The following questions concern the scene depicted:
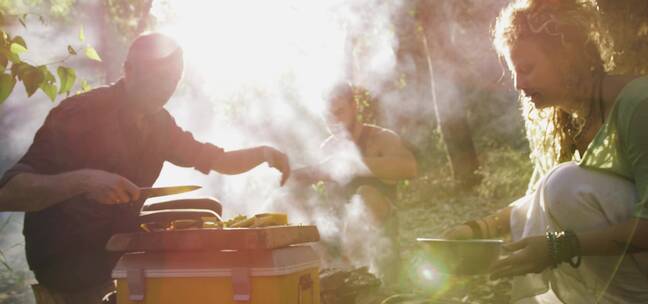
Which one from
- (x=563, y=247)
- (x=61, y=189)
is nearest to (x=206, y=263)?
(x=61, y=189)

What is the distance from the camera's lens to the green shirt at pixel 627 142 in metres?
2.40

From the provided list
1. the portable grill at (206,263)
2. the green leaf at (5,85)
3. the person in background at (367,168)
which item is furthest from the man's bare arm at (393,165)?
the green leaf at (5,85)

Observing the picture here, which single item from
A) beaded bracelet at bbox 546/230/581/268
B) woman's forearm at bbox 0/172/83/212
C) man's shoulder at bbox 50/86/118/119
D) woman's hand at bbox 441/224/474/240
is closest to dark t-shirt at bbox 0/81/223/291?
man's shoulder at bbox 50/86/118/119

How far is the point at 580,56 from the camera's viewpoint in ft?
8.94

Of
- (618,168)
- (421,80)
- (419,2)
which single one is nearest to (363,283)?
(618,168)

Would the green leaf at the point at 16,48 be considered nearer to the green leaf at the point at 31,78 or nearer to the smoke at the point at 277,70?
the green leaf at the point at 31,78

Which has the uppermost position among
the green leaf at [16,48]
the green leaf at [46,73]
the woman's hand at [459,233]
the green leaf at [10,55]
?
the green leaf at [16,48]

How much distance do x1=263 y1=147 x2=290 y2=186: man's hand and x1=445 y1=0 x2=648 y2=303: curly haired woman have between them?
1.23 meters

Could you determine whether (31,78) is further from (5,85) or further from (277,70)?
(277,70)

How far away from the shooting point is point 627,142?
96.7 inches

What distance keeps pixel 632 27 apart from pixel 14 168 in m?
3.35

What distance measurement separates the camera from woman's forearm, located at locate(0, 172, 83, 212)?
2893 millimetres

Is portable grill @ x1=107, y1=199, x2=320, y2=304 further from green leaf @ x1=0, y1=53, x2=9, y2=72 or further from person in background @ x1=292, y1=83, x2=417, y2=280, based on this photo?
person in background @ x1=292, y1=83, x2=417, y2=280

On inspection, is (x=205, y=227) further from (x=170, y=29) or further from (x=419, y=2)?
(x=419, y=2)
